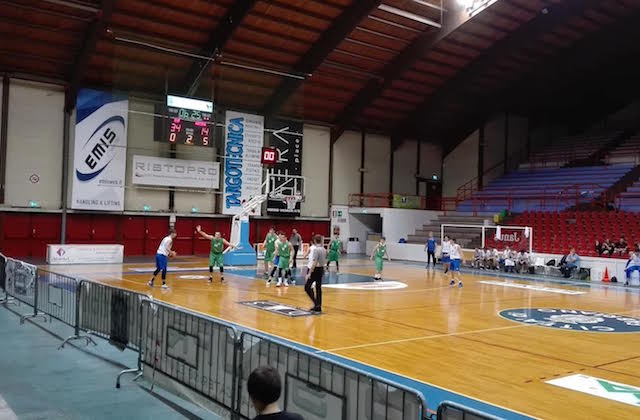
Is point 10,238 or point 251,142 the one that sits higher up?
point 251,142

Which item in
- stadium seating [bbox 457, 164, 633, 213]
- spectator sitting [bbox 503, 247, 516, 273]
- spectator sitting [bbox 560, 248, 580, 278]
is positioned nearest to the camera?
spectator sitting [bbox 560, 248, 580, 278]

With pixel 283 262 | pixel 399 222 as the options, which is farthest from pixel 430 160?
pixel 283 262

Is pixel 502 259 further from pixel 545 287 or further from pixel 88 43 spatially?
pixel 88 43

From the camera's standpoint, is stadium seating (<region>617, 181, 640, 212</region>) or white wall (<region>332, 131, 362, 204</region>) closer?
stadium seating (<region>617, 181, 640, 212</region>)

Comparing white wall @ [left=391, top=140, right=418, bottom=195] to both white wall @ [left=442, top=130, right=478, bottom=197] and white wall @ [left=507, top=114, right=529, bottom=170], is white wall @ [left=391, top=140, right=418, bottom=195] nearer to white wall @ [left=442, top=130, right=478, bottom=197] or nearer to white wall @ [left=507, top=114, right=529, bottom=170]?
white wall @ [left=442, top=130, right=478, bottom=197]

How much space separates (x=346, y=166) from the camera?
38.0 metres

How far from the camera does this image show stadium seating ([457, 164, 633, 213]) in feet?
111

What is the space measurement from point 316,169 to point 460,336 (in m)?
26.1

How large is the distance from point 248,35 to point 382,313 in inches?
732

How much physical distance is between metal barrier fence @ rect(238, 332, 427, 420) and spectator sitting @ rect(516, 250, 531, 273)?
77.0 feet

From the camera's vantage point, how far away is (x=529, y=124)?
1732 inches

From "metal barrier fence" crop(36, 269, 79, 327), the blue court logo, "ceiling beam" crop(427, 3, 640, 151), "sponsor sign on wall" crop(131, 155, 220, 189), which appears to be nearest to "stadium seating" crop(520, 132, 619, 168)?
"ceiling beam" crop(427, 3, 640, 151)

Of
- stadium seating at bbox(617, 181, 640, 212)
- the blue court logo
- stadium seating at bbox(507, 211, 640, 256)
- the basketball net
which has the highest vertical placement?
stadium seating at bbox(617, 181, 640, 212)

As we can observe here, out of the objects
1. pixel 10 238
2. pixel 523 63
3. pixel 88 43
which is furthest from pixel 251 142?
pixel 523 63
